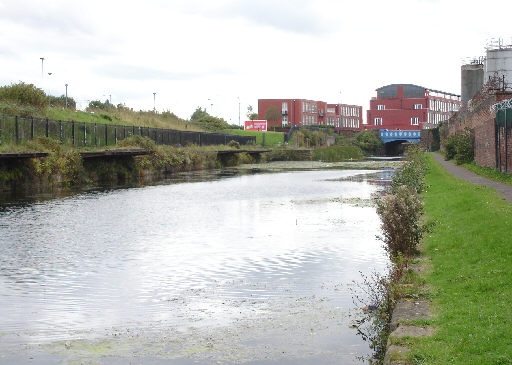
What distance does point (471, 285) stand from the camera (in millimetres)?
10945

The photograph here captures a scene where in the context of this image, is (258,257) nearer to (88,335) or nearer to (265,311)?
(265,311)

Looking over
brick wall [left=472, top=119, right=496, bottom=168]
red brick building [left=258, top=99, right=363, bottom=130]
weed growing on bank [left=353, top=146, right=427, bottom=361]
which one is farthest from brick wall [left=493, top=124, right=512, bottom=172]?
red brick building [left=258, top=99, right=363, bottom=130]

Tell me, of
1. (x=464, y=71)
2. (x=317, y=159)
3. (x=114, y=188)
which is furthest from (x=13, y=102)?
(x=464, y=71)

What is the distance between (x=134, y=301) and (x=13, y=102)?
47.3 meters

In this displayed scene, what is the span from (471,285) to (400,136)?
4963 inches

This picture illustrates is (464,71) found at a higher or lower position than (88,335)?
higher

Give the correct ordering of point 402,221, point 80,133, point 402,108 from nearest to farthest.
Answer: point 402,221 < point 80,133 < point 402,108

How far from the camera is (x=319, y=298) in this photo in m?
12.6

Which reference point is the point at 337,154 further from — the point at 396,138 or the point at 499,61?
the point at 396,138

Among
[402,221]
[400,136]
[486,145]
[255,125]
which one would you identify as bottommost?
[402,221]

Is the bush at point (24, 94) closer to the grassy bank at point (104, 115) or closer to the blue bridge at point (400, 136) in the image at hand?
the grassy bank at point (104, 115)

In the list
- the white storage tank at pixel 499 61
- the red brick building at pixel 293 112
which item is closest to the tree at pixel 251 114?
the red brick building at pixel 293 112

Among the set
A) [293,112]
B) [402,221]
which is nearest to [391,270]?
[402,221]

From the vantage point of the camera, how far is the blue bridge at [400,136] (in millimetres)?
132250
